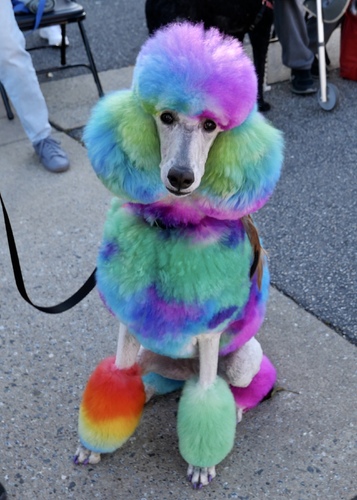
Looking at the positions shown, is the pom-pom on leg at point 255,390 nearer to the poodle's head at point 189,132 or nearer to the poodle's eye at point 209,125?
the poodle's head at point 189,132

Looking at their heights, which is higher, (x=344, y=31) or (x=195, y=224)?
(x=195, y=224)

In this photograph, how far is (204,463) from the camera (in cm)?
218

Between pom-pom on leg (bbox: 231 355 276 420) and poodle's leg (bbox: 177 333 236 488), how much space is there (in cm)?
26

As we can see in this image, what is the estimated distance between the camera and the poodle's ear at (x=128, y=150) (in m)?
1.83

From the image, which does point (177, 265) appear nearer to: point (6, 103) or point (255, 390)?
point (255, 390)

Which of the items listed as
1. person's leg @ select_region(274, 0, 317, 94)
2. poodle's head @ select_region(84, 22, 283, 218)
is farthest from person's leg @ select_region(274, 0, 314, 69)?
poodle's head @ select_region(84, 22, 283, 218)

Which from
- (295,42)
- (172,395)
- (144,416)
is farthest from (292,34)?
(144,416)

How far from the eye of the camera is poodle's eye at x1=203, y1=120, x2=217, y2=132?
178 cm

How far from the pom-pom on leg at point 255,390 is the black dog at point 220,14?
2.51 m

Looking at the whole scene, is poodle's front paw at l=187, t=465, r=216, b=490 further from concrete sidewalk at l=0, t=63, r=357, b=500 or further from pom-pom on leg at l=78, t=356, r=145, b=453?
pom-pom on leg at l=78, t=356, r=145, b=453

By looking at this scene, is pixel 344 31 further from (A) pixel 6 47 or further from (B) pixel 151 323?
(B) pixel 151 323

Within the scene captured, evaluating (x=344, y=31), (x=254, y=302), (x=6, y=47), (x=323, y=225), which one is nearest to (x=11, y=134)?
(x=6, y=47)

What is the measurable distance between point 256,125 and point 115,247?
20.8 inches

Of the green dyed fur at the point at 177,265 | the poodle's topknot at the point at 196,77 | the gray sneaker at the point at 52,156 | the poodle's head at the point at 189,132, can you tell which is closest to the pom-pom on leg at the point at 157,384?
the green dyed fur at the point at 177,265
